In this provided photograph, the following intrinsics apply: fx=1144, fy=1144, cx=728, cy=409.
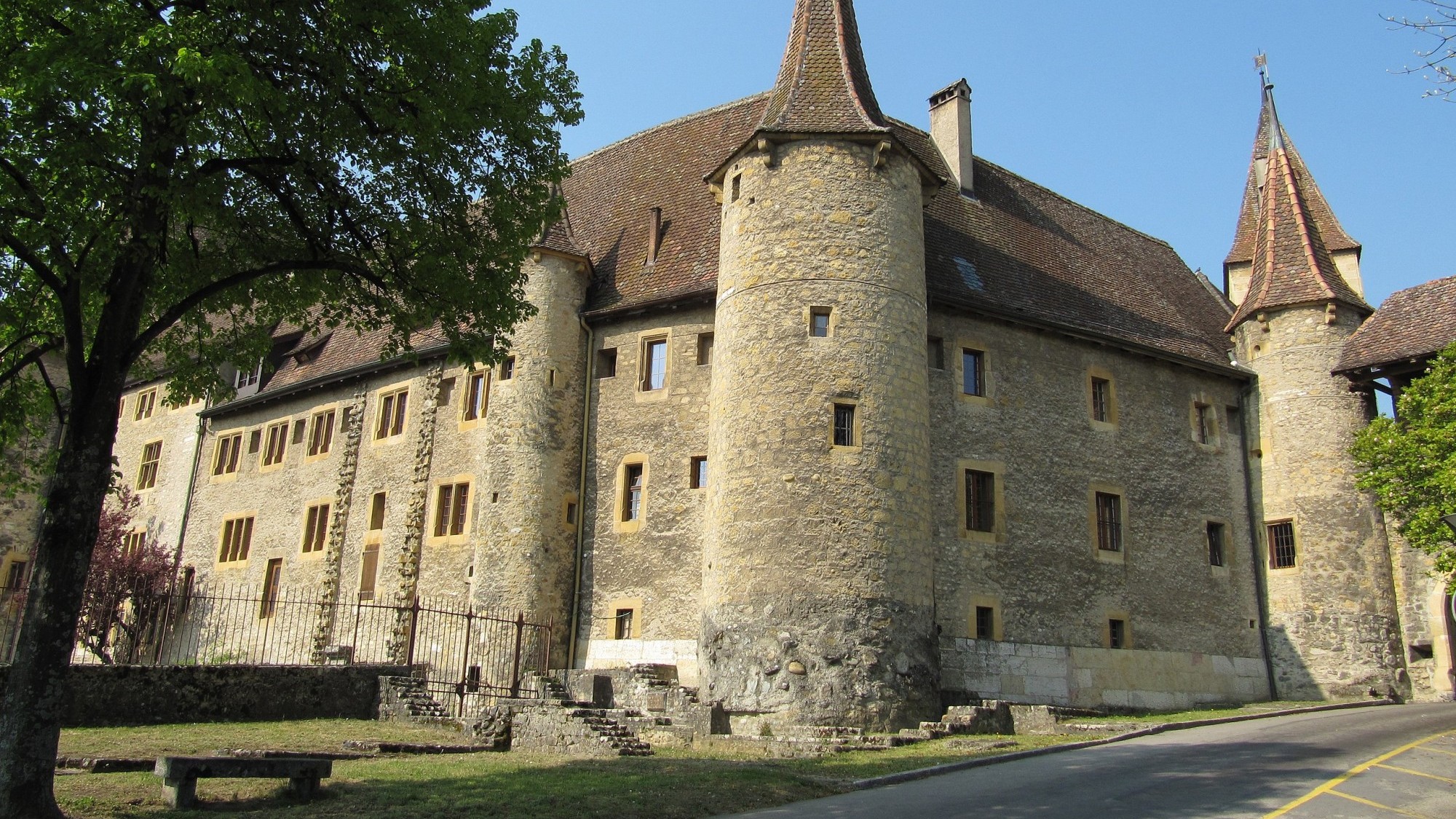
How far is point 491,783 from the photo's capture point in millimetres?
11953

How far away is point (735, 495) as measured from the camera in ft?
65.4

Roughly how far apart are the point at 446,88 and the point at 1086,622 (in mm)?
17257

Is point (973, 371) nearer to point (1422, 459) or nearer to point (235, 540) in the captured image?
point (1422, 459)

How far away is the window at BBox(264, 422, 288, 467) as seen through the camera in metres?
32.5

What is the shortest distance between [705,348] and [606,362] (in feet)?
8.32

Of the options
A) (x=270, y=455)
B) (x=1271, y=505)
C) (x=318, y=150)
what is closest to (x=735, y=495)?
(x=318, y=150)

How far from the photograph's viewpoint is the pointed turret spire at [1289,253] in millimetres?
27422

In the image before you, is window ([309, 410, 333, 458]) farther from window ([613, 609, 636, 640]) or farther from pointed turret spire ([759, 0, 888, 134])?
pointed turret spire ([759, 0, 888, 134])

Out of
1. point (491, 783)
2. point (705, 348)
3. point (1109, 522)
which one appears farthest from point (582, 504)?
point (491, 783)

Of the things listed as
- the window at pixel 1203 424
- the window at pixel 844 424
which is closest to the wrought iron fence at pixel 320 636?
the window at pixel 844 424

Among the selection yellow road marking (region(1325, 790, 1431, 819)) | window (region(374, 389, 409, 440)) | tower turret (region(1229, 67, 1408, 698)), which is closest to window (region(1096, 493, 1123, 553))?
tower turret (region(1229, 67, 1408, 698))

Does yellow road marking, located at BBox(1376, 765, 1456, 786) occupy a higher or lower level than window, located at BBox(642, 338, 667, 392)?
lower

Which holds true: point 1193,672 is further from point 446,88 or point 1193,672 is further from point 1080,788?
point 446,88

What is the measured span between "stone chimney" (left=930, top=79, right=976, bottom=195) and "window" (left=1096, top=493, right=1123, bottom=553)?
8.29m
